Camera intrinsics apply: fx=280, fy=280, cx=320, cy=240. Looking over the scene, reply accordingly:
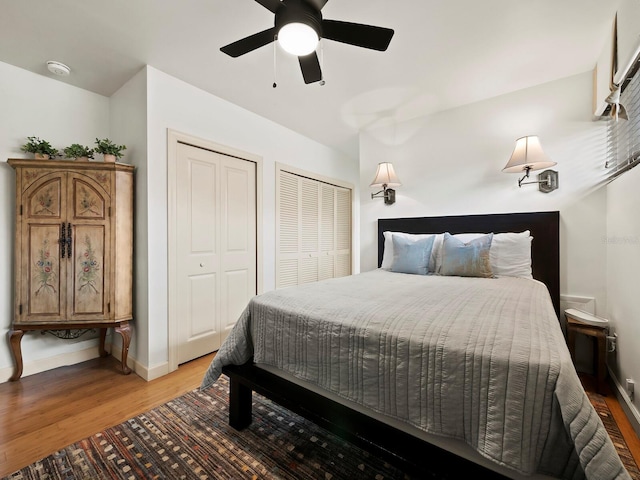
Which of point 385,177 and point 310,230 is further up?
point 385,177

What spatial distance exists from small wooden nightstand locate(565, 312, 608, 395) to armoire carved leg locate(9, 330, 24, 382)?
432cm

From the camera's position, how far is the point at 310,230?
158 inches

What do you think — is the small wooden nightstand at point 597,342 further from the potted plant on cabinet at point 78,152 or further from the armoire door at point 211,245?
the potted plant on cabinet at point 78,152

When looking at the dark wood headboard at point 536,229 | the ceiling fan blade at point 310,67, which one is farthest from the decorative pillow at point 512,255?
the ceiling fan blade at point 310,67

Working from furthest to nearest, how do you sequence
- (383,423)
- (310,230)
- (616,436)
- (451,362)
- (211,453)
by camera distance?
(310,230) → (616,436) → (211,453) → (383,423) → (451,362)

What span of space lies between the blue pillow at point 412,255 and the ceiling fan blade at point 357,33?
1.73 m

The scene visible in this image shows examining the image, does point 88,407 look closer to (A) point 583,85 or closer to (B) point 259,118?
(B) point 259,118

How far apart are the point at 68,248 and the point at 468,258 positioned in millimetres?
3285

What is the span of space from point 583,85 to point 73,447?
178 inches

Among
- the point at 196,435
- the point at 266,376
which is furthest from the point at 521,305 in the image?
the point at 196,435

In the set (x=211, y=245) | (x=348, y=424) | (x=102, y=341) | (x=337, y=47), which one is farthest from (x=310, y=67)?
(x=102, y=341)

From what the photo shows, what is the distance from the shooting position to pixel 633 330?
173cm

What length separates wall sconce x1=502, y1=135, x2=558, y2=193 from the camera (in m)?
2.43

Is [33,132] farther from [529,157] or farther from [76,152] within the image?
[529,157]
